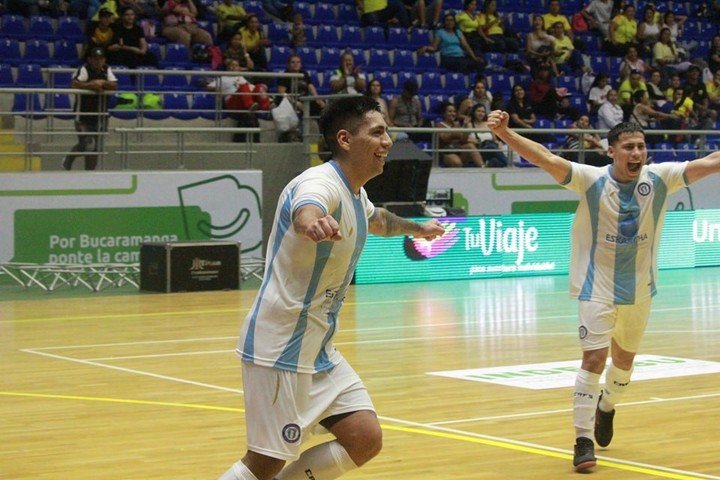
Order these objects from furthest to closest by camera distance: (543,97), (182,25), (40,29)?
(543,97)
(182,25)
(40,29)

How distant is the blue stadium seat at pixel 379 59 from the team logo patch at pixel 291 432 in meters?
19.1

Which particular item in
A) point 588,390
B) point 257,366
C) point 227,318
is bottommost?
point 227,318

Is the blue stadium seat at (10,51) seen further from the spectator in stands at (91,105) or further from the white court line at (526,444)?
the white court line at (526,444)

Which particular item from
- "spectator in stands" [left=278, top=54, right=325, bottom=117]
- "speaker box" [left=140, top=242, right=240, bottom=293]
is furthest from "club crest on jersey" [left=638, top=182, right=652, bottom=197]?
"spectator in stands" [left=278, top=54, right=325, bottom=117]

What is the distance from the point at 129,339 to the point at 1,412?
3994mm

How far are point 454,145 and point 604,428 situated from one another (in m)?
14.8

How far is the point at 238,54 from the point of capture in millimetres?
20953

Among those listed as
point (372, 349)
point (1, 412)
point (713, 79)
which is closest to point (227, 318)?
point (372, 349)

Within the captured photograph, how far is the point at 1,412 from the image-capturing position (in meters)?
9.04

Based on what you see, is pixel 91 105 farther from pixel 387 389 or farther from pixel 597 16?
pixel 597 16

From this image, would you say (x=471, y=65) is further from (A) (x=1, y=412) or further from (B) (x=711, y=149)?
(A) (x=1, y=412)

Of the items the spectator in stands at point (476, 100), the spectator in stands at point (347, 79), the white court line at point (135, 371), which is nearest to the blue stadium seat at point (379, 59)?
the spectator in stands at point (476, 100)

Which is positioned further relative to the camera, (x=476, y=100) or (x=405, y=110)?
(x=476, y=100)

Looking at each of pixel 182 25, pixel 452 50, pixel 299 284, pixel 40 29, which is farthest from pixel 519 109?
pixel 299 284
